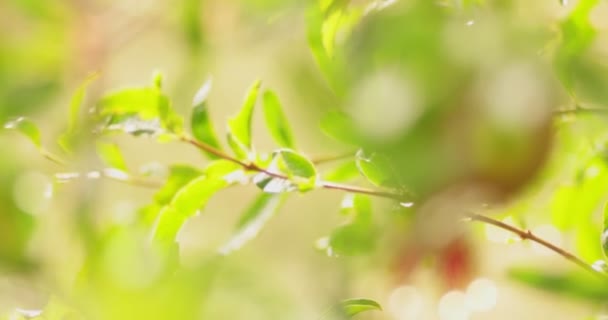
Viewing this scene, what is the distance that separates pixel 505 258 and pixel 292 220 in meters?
0.60

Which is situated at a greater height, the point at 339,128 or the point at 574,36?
the point at 574,36

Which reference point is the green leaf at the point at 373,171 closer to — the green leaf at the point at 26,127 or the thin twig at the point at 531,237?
the thin twig at the point at 531,237

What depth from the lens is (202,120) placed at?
0.54 m

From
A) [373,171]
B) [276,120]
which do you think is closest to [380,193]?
[373,171]

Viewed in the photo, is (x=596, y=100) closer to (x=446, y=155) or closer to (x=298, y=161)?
(x=446, y=155)

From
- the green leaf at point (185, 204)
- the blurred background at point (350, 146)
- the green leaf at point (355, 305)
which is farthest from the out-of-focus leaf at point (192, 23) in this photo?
the green leaf at point (355, 305)

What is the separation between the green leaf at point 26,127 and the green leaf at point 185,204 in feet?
0.37

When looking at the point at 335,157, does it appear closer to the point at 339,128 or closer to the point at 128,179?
the point at 339,128

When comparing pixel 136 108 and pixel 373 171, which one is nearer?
pixel 373 171

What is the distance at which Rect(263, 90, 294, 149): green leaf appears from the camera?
0.55m

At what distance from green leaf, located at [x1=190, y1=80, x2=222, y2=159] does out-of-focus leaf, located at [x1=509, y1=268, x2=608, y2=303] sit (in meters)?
0.27

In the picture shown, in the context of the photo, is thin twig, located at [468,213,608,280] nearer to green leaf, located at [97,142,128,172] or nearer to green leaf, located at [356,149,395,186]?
green leaf, located at [356,149,395,186]

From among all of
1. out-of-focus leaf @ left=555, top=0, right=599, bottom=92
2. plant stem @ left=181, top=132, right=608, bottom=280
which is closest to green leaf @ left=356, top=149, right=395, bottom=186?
plant stem @ left=181, top=132, right=608, bottom=280

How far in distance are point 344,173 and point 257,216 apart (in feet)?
0.26
